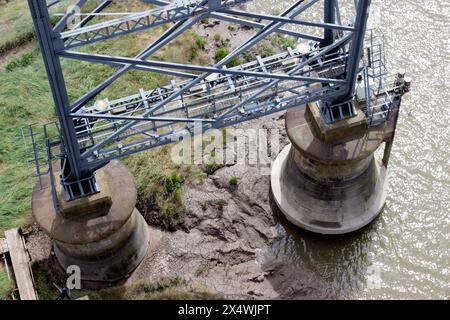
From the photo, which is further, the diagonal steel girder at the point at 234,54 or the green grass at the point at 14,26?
the green grass at the point at 14,26

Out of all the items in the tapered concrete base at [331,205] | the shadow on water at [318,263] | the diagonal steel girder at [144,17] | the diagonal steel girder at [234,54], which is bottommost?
the shadow on water at [318,263]

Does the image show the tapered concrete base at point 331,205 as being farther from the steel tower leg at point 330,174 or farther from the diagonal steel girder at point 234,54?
the diagonal steel girder at point 234,54

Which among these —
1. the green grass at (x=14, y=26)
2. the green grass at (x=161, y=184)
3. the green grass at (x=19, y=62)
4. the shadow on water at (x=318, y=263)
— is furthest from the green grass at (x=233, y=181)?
the green grass at (x=14, y=26)

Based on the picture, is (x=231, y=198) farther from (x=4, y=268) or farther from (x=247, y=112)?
(x=4, y=268)

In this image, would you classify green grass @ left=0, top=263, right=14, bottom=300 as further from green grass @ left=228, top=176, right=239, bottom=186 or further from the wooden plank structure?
green grass @ left=228, top=176, right=239, bottom=186

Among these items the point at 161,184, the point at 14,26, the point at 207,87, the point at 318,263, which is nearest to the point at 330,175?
the point at 318,263
